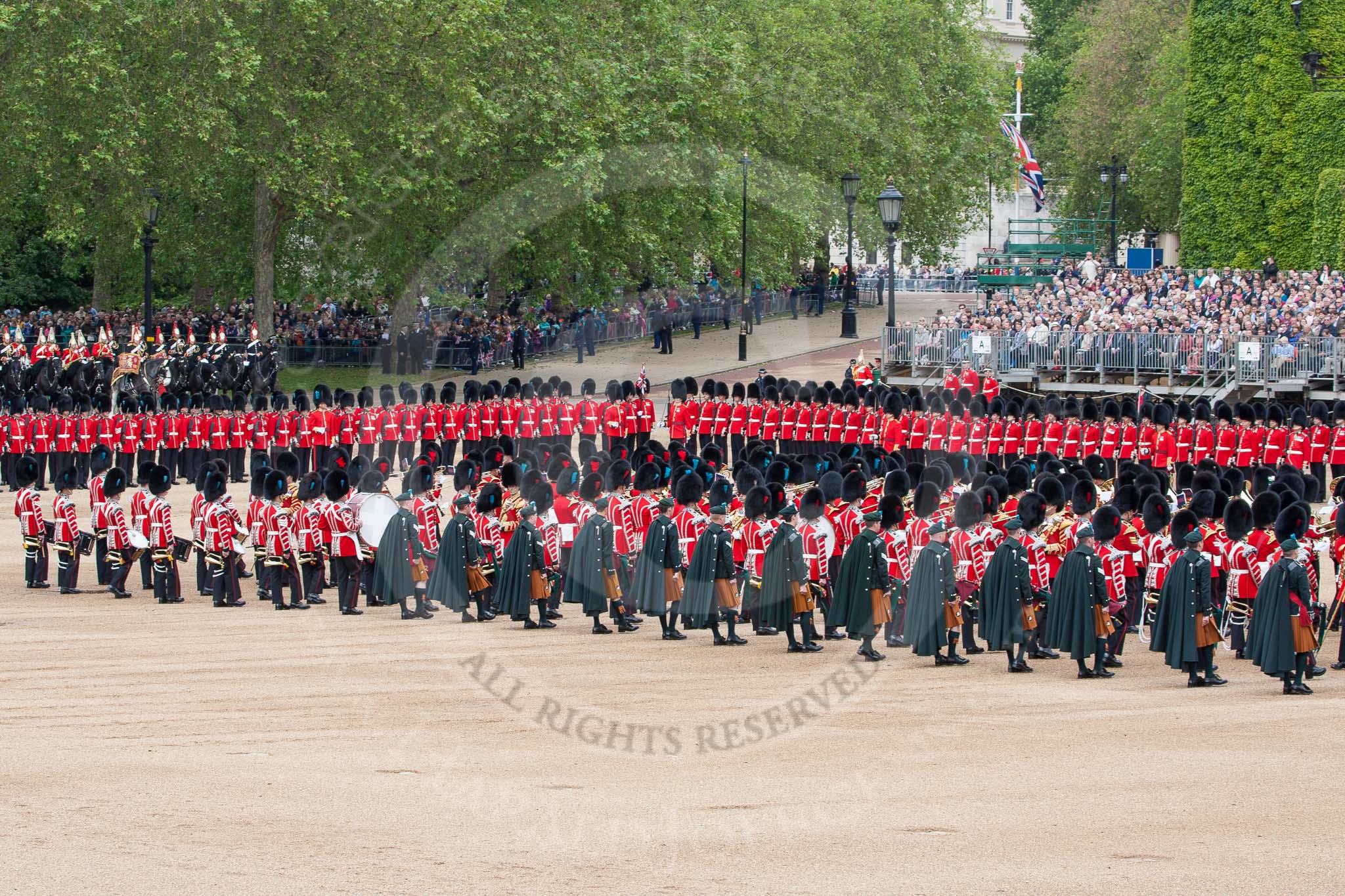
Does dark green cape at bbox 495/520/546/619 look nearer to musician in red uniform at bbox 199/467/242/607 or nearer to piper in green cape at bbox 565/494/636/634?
piper in green cape at bbox 565/494/636/634

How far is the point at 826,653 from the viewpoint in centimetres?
1360

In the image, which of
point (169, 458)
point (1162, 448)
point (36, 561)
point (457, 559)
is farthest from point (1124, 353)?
point (36, 561)

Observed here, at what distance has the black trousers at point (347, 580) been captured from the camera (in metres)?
15.5

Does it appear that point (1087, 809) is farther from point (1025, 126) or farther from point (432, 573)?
point (1025, 126)

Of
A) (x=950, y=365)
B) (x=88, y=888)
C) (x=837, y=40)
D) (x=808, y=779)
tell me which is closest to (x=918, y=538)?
(x=808, y=779)

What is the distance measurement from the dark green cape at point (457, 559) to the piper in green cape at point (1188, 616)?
5.72 m

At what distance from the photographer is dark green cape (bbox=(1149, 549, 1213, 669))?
12.1 m

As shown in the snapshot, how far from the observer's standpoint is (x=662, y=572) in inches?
563

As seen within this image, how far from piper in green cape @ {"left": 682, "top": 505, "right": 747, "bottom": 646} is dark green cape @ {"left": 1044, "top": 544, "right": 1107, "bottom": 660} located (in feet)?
8.23

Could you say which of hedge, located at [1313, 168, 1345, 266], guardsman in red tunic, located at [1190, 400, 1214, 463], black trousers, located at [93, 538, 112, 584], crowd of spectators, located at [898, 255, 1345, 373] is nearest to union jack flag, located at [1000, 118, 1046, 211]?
hedge, located at [1313, 168, 1345, 266]

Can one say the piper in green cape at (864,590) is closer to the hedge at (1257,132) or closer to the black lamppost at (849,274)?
the black lamppost at (849,274)

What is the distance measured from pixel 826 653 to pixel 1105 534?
2.27 m

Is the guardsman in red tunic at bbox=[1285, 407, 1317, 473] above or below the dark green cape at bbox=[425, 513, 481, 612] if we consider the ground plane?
above

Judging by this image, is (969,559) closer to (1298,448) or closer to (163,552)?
(163,552)
